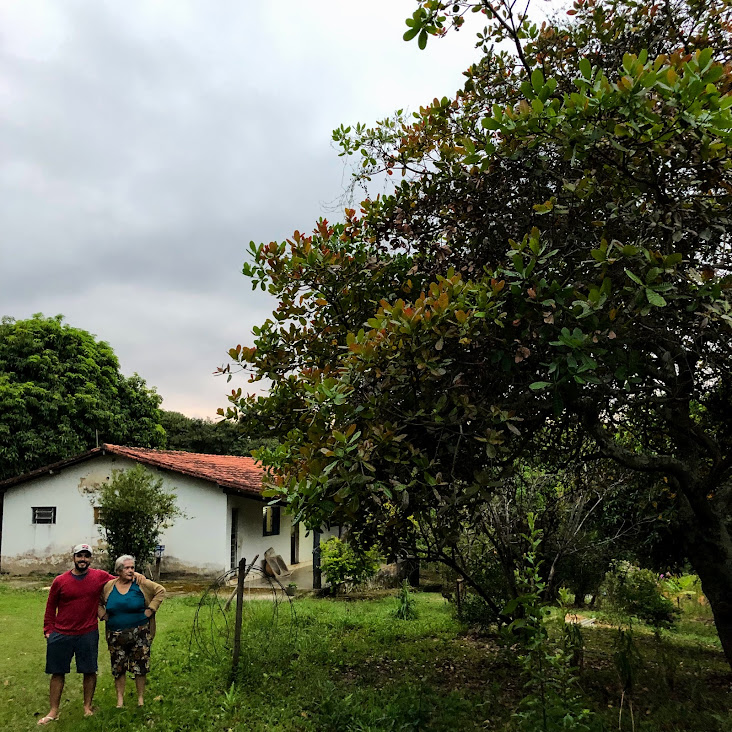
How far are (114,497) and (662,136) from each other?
15.3m

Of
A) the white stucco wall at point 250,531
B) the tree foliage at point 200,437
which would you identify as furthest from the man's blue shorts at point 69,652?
the tree foliage at point 200,437

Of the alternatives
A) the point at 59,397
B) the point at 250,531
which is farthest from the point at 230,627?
the point at 59,397

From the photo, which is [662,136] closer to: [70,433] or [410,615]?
[410,615]

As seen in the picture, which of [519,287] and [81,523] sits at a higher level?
[519,287]

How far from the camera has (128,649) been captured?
609 centimetres

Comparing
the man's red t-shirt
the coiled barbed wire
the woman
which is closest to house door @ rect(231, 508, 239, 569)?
the coiled barbed wire

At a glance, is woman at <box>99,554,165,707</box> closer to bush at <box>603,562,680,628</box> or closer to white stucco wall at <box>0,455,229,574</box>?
bush at <box>603,562,680,628</box>

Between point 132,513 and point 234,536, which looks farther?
point 234,536

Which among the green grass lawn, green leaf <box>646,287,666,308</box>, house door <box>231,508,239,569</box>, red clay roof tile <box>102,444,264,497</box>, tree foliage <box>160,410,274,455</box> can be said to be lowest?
the green grass lawn

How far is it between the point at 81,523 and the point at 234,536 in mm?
4957

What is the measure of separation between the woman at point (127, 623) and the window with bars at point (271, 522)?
13.9 m

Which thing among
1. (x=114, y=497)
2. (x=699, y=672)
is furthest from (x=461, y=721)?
(x=114, y=497)

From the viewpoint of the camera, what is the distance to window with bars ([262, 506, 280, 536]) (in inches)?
803

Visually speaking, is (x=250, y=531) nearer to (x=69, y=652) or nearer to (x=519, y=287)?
(x=69, y=652)
